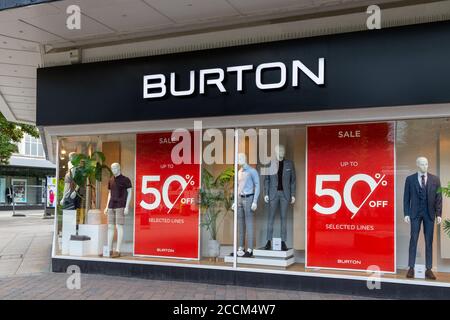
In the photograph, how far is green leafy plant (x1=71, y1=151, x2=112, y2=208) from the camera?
8852 mm

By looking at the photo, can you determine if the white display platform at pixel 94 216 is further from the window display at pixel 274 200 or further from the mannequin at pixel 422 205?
the mannequin at pixel 422 205

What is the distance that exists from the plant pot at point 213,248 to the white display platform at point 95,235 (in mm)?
2022

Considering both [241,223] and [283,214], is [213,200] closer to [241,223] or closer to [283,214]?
[241,223]

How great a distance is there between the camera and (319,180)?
24.1ft

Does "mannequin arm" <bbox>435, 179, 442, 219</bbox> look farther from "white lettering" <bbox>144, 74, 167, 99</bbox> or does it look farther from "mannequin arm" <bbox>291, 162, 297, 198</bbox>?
"white lettering" <bbox>144, 74, 167, 99</bbox>

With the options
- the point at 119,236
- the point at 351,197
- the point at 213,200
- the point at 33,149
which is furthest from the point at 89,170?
the point at 33,149

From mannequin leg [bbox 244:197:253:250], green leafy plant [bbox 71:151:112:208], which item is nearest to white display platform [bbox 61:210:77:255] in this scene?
green leafy plant [bbox 71:151:112:208]

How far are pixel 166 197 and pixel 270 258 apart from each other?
6.98 feet

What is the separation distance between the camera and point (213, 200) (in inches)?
320

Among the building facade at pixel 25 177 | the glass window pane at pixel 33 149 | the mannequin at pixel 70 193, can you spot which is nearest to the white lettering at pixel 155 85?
the mannequin at pixel 70 193

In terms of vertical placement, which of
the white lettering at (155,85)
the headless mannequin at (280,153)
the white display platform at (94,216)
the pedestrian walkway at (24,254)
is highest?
the white lettering at (155,85)

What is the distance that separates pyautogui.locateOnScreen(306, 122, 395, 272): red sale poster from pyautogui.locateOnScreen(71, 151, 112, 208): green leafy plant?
3.92m

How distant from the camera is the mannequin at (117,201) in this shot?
8617 mm
